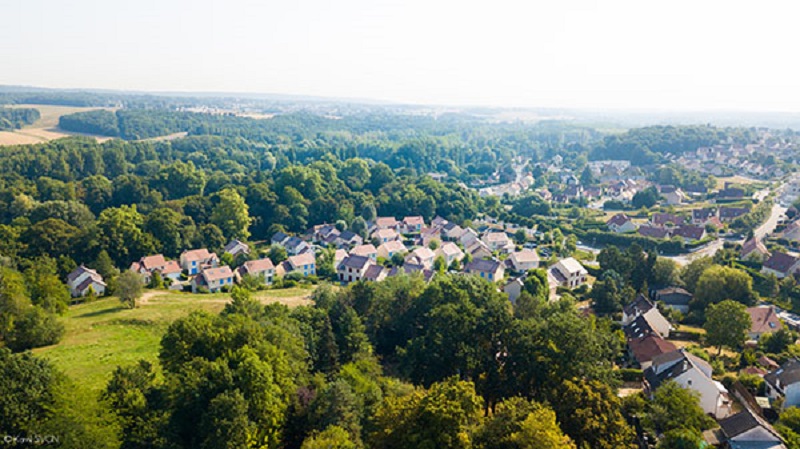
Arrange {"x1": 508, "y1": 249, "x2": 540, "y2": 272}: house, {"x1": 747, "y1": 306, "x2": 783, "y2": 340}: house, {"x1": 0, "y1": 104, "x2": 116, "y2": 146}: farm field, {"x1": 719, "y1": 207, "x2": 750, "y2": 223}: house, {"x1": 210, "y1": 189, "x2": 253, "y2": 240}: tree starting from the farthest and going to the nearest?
1. {"x1": 0, "y1": 104, "x2": 116, "y2": 146}: farm field
2. {"x1": 719, "y1": 207, "x2": 750, "y2": 223}: house
3. {"x1": 210, "y1": 189, "x2": 253, "y2": 240}: tree
4. {"x1": 508, "y1": 249, "x2": 540, "y2": 272}: house
5. {"x1": 747, "y1": 306, "x2": 783, "y2": 340}: house

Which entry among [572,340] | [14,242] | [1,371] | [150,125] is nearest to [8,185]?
[14,242]

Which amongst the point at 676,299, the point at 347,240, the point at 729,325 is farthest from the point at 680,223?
the point at 347,240

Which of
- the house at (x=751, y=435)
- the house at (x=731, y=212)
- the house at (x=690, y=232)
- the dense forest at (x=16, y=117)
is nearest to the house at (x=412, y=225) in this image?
the house at (x=690, y=232)

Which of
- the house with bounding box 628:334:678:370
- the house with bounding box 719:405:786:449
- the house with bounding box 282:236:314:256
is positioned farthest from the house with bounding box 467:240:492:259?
the house with bounding box 719:405:786:449

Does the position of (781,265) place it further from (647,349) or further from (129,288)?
(129,288)

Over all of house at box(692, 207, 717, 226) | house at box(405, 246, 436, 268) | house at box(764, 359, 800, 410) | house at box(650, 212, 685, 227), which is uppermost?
house at box(764, 359, 800, 410)

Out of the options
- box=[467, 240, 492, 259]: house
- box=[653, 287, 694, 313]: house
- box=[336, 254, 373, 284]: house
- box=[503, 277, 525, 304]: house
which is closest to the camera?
box=[653, 287, 694, 313]: house

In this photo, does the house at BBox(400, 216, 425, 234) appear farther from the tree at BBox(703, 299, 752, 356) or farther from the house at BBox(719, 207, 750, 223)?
the tree at BBox(703, 299, 752, 356)
